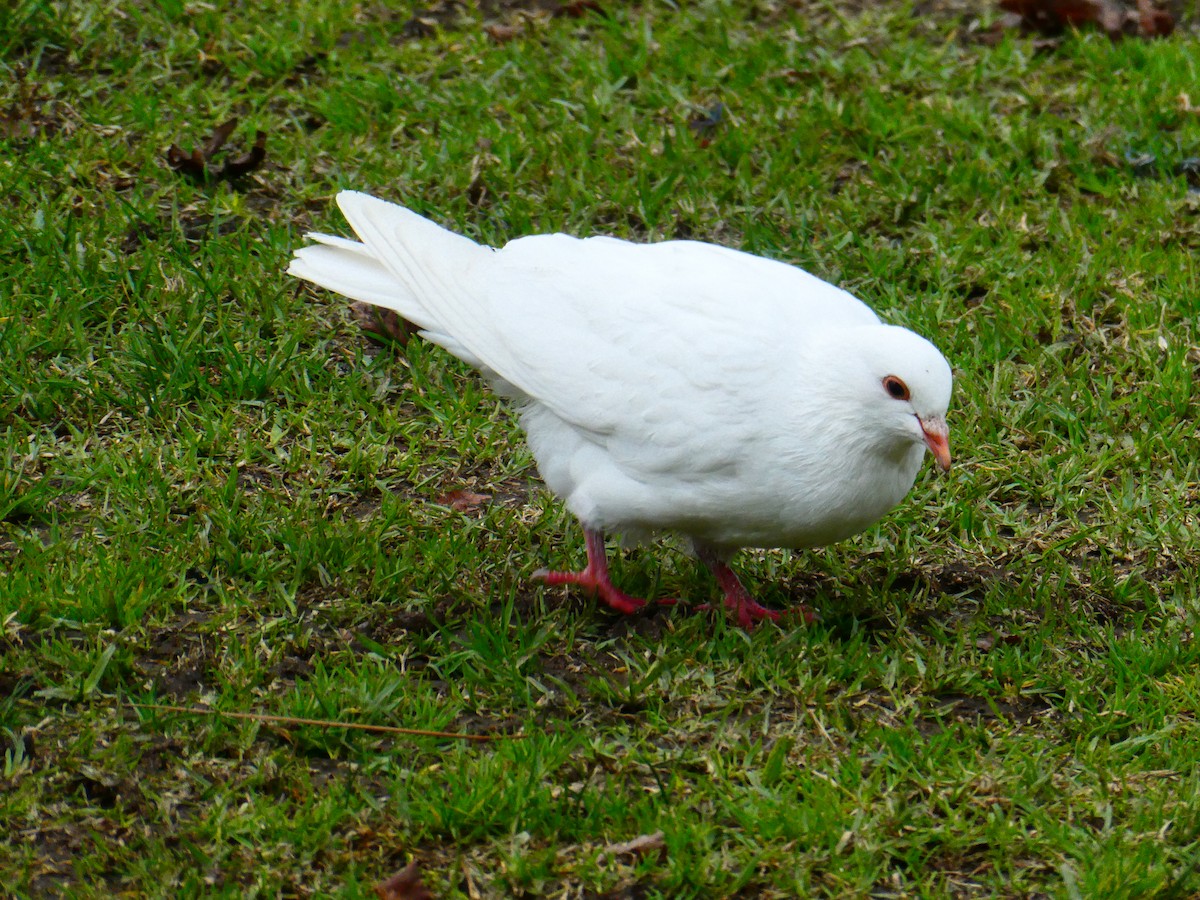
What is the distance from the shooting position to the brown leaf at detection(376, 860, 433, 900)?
2.94 meters

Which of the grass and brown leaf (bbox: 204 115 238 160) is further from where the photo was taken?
brown leaf (bbox: 204 115 238 160)

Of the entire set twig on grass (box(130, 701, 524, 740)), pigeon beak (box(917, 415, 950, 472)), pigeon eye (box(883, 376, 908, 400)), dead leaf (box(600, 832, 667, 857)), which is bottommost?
twig on grass (box(130, 701, 524, 740))

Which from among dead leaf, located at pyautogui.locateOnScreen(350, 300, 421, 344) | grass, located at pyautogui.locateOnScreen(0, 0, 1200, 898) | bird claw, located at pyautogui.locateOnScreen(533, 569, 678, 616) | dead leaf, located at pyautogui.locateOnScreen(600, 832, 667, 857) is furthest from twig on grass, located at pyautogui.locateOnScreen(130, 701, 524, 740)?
dead leaf, located at pyautogui.locateOnScreen(350, 300, 421, 344)

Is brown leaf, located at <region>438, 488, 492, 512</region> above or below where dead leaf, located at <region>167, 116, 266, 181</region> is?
below

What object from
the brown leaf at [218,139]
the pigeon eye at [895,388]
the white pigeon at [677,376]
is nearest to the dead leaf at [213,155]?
the brown leaf at [218,139]

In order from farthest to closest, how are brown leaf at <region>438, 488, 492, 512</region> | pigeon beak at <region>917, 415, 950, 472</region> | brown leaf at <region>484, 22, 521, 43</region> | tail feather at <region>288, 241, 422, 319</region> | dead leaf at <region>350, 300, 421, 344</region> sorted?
1. brown leaf at <region>484, 22, 521, 43</region>
2. dead leaf at <region>350, 300, 421, 344</region>
3. brown leaf at <region>438, 488, 492, 512</region>
4. tail feather at <region>288, 241, 422, 319</region>
5. pigeon beak at <region>917, 415, 950, 472</region>

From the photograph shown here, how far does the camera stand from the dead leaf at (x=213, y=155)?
5.41m

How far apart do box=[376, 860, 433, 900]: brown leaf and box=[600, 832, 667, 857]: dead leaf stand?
0.37 m

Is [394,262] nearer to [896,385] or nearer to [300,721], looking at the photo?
[300,721]

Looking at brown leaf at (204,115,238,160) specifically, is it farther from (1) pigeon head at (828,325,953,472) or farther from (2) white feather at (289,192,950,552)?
(1) pigeon head at (828,325,953,472)

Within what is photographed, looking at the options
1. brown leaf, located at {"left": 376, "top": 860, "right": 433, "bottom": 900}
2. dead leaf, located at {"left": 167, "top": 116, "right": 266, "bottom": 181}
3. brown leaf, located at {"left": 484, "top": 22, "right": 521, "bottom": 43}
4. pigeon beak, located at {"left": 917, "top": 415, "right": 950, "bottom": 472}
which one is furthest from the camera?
brown leaf, located at {"left": 484, "top": 22, "right": 521, "bottom": 43}

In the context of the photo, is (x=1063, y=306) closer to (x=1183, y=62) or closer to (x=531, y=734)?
(x=1183, y=62)

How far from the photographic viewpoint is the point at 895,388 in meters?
3.33

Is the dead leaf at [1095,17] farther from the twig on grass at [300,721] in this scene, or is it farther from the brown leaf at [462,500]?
the twig on grass at [300,721]
